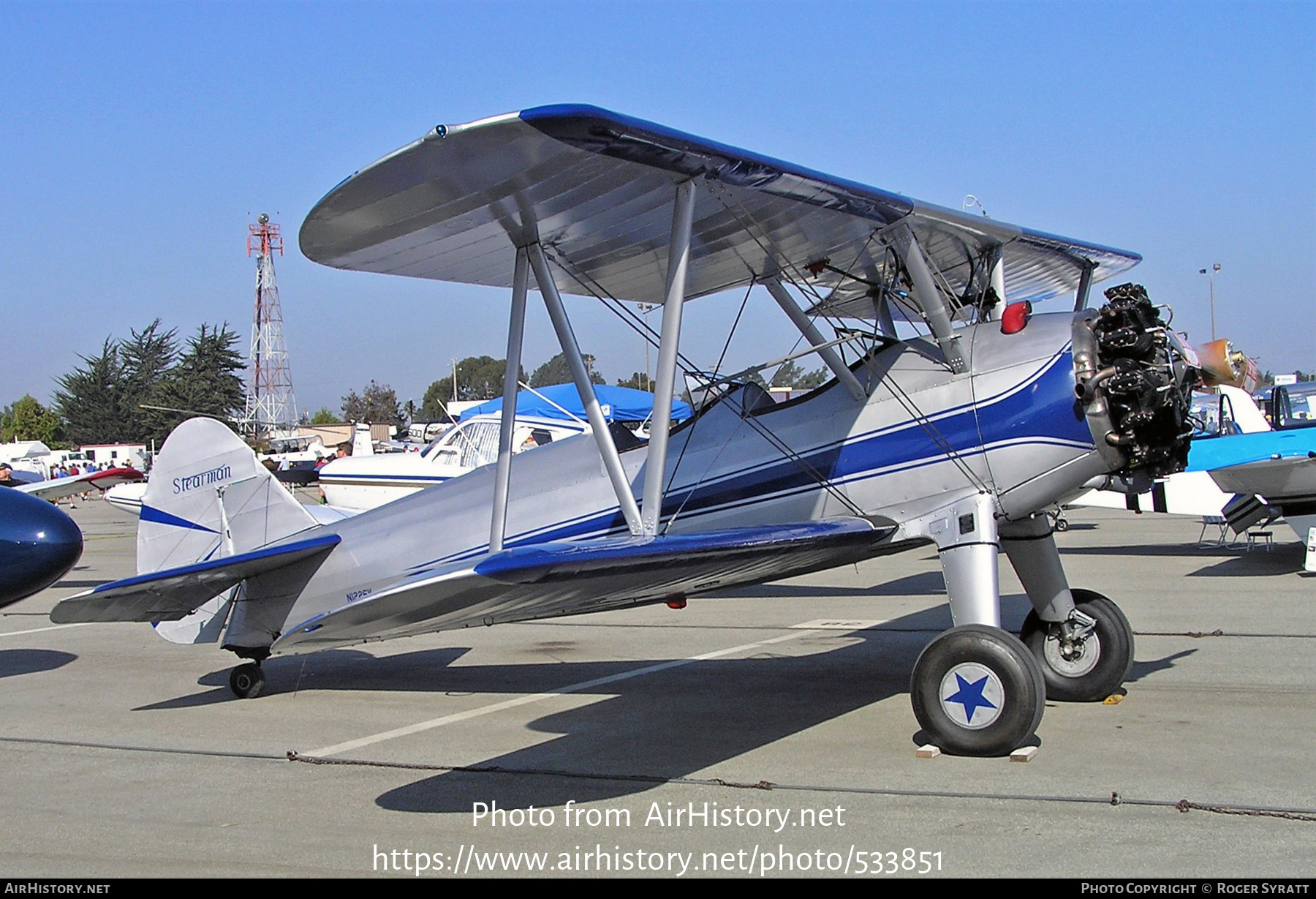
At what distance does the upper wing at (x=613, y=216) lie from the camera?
4.91 m

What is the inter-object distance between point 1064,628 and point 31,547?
6.89 metres

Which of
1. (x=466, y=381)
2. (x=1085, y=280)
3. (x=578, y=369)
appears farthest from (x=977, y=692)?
(x=466, y=381)

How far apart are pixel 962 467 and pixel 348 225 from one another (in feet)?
11.4

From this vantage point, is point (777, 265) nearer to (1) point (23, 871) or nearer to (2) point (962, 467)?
(2) point (962, 467)

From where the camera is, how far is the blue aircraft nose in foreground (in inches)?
303

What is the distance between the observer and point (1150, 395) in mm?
5500

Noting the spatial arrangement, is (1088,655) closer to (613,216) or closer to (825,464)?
(825,464)

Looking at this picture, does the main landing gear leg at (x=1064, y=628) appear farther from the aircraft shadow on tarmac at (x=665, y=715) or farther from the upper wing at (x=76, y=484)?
the upper wing at (x=76, y=484)

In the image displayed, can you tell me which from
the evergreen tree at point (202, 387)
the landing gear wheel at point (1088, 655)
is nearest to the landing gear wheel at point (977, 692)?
the landing gear wheel at point (1088, 655)

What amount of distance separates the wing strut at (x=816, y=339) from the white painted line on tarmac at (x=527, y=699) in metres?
2.91

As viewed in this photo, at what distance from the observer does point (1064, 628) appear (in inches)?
263

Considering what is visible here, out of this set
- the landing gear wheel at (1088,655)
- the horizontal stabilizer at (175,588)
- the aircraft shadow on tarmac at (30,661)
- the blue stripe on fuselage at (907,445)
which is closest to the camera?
the blue stripe on fuselage at (907,445)

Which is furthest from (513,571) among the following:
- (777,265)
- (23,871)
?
(777,265)

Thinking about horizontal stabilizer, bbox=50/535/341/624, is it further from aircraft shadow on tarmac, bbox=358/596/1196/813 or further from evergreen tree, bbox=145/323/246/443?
evergreen tree, bbox=145/323/246/443
